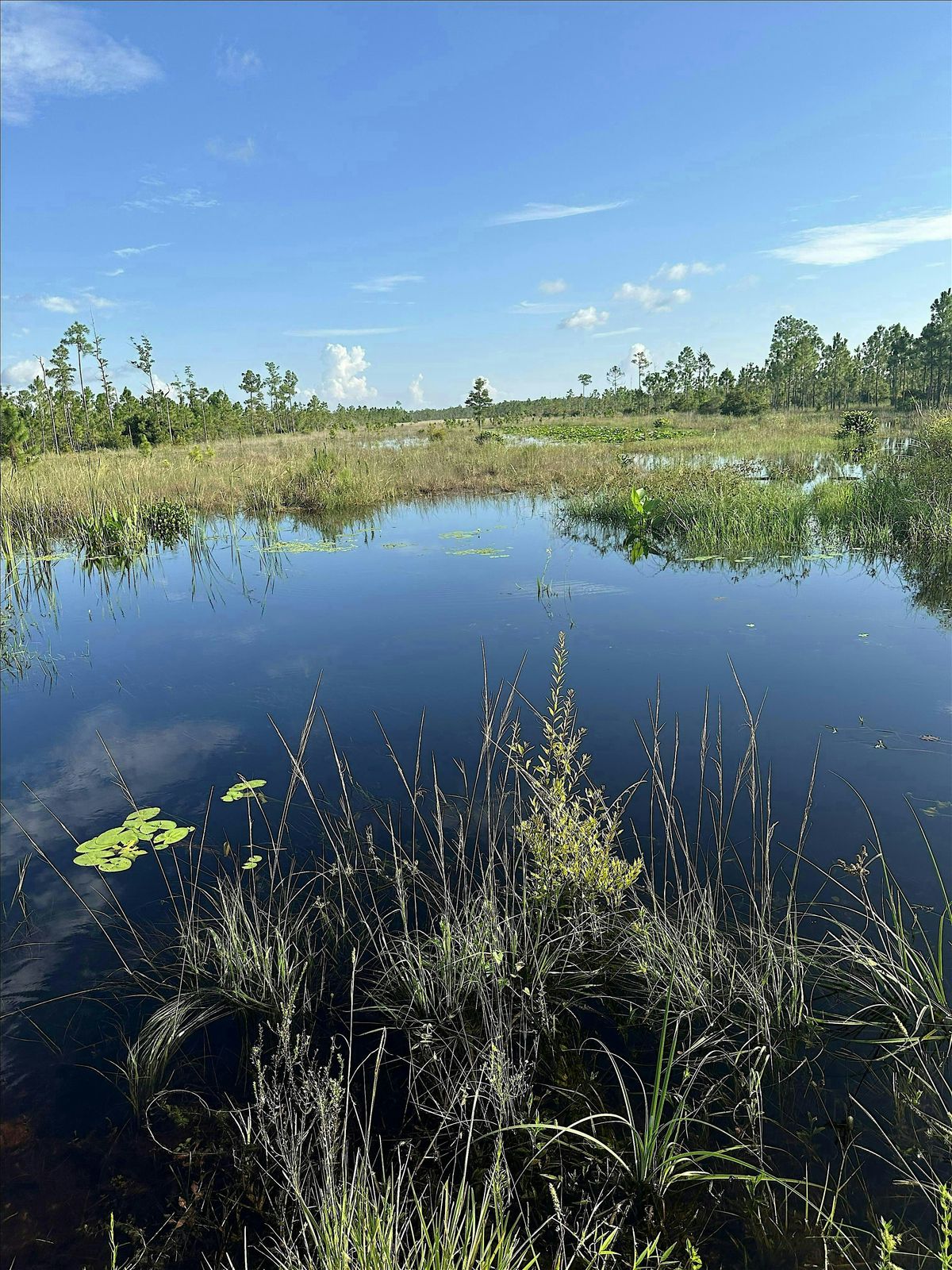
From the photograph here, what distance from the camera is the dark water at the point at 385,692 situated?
3330 mm

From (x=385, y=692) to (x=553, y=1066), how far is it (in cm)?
389

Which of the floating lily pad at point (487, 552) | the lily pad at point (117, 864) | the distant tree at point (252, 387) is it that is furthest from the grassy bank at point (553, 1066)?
the distant tree at point (252, 387)

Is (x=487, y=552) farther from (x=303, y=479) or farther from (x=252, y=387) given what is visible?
(x=252, y=387)

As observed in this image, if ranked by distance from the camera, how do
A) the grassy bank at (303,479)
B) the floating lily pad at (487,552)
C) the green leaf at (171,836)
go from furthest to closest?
the grassy bank at (303,479)
the floating lily pad at (487,552)
the green leaf at (171,836)

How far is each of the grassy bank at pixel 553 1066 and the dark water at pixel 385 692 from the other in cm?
32

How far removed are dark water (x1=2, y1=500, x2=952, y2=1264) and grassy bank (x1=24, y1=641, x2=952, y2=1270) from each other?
319 millimetres

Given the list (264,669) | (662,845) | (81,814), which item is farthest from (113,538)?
(662,845)

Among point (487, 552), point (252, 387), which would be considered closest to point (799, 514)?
point (487, 552)

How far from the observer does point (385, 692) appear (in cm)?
607

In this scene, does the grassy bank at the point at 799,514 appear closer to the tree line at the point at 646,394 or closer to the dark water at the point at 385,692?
the dark water at the point at 385,692

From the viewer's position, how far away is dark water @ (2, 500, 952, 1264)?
3.33 m

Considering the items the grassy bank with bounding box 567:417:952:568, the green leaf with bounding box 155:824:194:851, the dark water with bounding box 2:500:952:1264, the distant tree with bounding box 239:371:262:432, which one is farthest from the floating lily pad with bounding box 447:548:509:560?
the distant tree with bounding box 239:371:262:432

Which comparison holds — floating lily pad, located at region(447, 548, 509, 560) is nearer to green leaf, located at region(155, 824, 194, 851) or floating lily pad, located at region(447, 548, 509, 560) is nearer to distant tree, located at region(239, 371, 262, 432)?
green leaf, located at region(155, 824, 194, 851)

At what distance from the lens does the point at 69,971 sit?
3096mm
